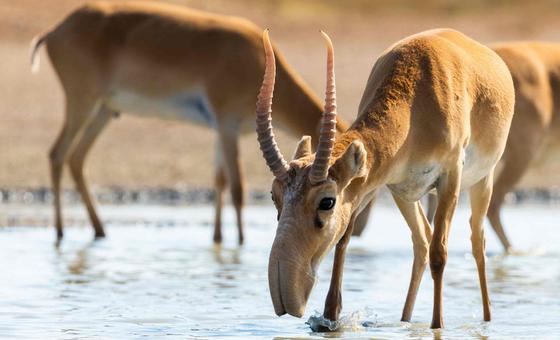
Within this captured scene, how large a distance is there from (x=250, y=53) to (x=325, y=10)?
102ft

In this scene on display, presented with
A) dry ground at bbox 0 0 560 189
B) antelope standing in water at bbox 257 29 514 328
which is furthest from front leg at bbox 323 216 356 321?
dry ground at bbox 0 0 560 189

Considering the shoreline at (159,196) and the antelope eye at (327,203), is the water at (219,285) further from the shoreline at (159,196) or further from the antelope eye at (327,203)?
the shoreline at (159,196)

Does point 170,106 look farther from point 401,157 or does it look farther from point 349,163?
point 349,163

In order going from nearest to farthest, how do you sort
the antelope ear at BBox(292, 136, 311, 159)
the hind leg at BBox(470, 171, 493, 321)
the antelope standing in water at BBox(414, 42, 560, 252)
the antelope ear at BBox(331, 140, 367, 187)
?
the antelope ear at BBox(331, 140, 367, 187)
the antelope ear at BBox(292, 136, 311, 159)
the hind leg at BBox(470, 171, 493, 321)
the antelope standing in water at BBox(414, 42, 560, 252)

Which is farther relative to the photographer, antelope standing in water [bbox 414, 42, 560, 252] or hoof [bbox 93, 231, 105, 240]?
hoof [bbox 93, 231, 105, 240]

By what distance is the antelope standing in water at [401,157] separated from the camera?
20.6 ft

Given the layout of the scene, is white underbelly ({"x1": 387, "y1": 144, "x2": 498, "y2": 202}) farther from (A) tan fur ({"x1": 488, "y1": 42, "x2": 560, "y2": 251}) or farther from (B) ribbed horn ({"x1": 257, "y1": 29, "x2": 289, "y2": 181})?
(A) tan fur ({"x1": 488, "y1": 42, "x2": 560, "y2": 251})

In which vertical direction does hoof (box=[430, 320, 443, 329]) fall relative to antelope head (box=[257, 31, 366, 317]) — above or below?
below

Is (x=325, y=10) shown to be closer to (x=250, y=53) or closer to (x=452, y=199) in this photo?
(x=250, y=53)

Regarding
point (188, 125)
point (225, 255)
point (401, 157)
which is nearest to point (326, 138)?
point (401, 157)

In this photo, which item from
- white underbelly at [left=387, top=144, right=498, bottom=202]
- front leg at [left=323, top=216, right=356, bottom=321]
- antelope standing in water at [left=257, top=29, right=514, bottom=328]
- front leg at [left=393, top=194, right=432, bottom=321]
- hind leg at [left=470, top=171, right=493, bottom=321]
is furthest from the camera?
hind leg at [left=470, top=171, right=493, bottom=321]

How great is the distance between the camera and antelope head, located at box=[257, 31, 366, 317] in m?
6.16

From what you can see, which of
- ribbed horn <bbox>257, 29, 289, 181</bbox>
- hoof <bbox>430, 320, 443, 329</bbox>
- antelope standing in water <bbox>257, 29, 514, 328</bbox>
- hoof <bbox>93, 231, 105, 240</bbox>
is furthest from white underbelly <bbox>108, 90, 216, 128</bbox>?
ribbed horn <bbox>257, 29, 289, 181</bbox>

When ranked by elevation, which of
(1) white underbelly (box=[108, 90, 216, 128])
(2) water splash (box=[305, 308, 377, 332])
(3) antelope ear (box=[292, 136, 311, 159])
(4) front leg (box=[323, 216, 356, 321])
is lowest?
(2) water splash (box=[305, 308, 377, 332])
